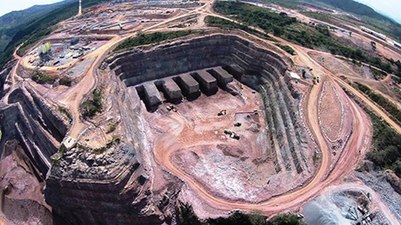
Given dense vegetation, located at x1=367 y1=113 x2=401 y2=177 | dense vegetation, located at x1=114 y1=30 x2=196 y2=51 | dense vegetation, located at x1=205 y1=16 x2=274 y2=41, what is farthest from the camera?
dense vegetation, located at x1=205 y1=16 x2=274 y2=41

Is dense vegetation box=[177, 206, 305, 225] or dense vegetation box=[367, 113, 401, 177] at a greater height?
dense vegetation box=[367, 113, 401, 177]

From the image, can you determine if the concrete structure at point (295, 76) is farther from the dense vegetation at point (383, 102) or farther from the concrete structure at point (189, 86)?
the concrete structure at point (189, 86)

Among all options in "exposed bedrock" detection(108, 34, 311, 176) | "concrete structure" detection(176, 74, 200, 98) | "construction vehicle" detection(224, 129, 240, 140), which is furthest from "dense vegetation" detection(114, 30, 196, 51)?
"construction vehicle" detection(224, 129, 240, 140)

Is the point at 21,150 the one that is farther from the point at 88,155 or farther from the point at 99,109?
the point at 88,155

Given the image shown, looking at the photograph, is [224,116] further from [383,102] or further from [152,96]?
[383,102]

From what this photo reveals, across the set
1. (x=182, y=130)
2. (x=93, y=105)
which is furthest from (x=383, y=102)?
(x=93, y=105)

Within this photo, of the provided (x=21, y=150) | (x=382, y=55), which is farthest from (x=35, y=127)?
(x=382, y=55)

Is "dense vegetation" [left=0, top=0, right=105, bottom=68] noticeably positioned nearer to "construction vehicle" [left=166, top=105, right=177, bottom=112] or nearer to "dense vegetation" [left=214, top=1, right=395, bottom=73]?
"construction vehicle" [left=166, top=105, right=177, bottom=112]
